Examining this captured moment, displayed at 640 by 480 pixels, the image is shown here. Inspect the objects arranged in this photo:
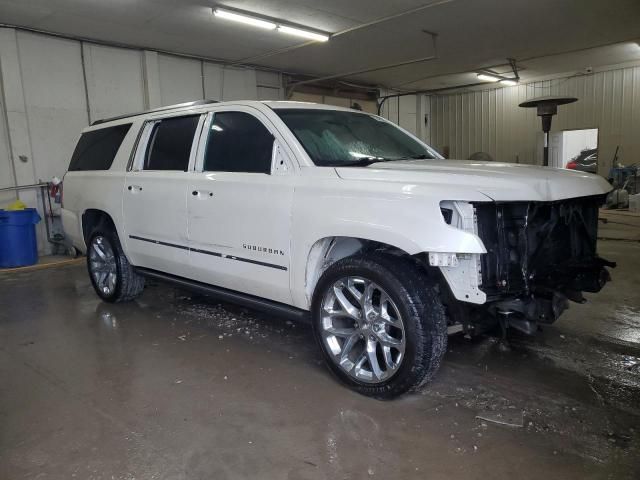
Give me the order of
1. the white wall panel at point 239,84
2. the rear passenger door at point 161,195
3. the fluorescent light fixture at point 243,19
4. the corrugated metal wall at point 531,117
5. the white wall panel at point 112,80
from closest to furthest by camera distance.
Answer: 1. the rear passenger door at point 161,195
2. the fluorescent light fixture at point 243,19
3. the white wall panel at point 112,80
4. the white wall panel at point 239,84
5. the corrugated metal wall at point 531,117

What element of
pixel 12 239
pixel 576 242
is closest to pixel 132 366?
pixel 576 242

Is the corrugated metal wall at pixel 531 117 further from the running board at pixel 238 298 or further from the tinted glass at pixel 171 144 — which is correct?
the running board at pixel 238 298

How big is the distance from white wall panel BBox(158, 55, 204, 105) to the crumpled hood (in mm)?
8129

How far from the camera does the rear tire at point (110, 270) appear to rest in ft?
15.6

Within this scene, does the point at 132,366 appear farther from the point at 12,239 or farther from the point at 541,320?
the point at 12,239

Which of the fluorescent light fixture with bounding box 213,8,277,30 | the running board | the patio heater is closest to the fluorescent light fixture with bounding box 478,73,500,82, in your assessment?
the patio heater

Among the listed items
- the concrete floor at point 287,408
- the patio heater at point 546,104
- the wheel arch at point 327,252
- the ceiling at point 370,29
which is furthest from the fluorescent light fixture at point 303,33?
the wheel arch at point 327,252

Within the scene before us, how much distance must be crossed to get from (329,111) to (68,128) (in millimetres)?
6599

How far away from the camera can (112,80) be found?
9.02 m

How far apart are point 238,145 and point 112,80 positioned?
679cm

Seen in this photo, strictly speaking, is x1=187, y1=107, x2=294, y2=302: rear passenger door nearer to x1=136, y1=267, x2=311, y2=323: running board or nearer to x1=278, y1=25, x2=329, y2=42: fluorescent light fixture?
x1=136, y1=267, x2=311, y2=323: running board

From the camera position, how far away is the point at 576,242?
307 cm

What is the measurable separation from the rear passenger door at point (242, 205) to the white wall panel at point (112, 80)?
245 inches

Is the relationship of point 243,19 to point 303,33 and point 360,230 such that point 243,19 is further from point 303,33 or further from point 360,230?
point 360,230
